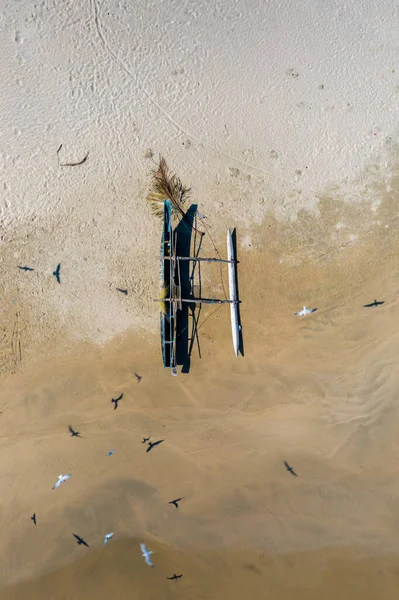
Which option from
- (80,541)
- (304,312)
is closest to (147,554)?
(80,541)

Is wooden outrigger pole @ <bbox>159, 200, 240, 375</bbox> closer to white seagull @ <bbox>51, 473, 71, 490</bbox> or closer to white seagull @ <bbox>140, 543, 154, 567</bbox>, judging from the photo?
white seagull @ <bbox>51, 473, 71, 490</bbox>

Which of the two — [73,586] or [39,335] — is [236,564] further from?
[39,335]

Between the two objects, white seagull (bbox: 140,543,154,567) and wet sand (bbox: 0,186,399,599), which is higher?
wet sand (bbox: 0,186,399,599)


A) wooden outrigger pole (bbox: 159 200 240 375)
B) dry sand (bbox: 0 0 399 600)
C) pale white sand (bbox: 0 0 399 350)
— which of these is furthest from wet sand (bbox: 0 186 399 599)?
pale white sand (bbox: 0 0 399 350)

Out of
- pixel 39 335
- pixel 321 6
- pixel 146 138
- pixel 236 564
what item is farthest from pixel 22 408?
pixel 321 6

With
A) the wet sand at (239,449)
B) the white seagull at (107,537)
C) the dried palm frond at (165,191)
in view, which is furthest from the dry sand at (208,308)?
the dried palm frond at (165,191)

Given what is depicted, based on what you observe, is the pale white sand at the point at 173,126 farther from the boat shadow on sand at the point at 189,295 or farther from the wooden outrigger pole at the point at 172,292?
the boat shadow on sand at the point at 189,295

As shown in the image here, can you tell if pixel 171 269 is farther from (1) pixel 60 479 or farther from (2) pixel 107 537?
(2) pixel 107 537
